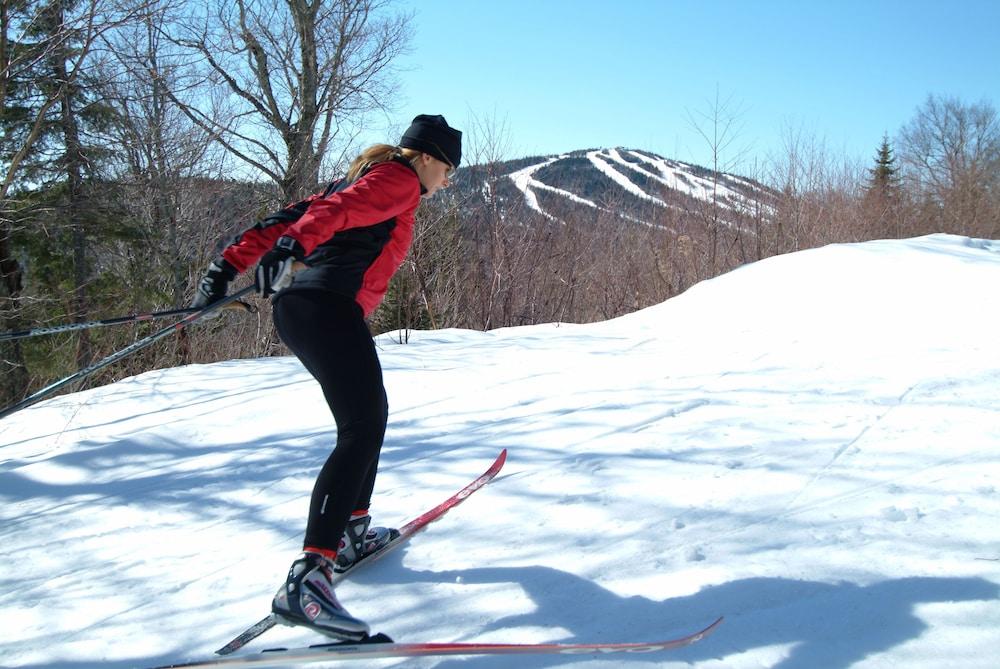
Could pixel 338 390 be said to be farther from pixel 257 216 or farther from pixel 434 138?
pixel 257 216

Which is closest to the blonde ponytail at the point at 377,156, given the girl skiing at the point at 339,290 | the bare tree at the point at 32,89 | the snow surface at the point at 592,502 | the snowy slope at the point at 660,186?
the girl skiing at the point at 339,290

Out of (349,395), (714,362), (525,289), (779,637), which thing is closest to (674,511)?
(779,637)

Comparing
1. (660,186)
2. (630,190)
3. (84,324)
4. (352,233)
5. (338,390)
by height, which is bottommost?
(338,390)

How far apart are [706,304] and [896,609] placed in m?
5.00

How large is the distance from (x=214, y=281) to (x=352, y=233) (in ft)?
1.68

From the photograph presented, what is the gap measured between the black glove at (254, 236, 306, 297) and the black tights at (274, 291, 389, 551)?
0.51 feet

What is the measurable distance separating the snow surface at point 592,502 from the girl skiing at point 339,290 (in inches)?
9.8

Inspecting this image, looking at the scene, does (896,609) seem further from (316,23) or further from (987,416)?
(316,23)

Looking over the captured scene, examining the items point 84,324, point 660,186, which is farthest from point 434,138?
point 660,186

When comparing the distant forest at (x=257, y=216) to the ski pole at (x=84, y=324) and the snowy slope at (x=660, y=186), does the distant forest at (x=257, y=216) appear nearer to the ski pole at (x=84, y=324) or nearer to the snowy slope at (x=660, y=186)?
the snowy slope at (x=660, y=186)

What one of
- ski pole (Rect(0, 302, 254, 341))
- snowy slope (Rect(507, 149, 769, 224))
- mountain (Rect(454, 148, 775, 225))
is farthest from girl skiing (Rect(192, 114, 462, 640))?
snowy slope (Rect(507, 149, 769, 224))

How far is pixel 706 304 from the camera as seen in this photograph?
6680 millimetres

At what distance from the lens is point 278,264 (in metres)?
1.94

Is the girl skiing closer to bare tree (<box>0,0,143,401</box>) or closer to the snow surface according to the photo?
the snow surface
